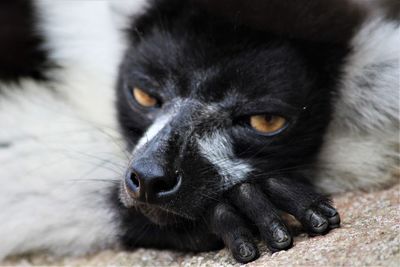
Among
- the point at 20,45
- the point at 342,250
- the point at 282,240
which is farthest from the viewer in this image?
the point at 20,45

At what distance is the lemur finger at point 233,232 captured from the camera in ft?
9.02

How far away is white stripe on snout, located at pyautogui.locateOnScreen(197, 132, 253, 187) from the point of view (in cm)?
314

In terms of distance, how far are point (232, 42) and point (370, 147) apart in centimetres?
96

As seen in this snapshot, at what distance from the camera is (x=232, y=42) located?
3.33 m

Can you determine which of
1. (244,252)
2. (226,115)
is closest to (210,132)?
(226,115)

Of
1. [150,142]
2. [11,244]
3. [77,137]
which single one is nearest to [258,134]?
[150,142]

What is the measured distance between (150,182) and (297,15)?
1.14m

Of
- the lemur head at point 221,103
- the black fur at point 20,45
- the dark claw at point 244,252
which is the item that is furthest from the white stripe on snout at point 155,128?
the black fur at point 20,45

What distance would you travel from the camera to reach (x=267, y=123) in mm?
3303

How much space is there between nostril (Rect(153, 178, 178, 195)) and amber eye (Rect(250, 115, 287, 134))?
59cm

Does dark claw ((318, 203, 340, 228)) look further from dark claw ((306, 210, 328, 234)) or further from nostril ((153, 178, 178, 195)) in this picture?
nostril ((153, 178, 178, 195))

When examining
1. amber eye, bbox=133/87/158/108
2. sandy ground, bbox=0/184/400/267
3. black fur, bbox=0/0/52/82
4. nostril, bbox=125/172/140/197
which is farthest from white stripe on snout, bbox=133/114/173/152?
black fur, bbox=0/0/52/82

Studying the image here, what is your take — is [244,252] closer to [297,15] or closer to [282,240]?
[282,240]

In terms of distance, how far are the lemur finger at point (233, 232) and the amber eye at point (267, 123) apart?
0.46 m
